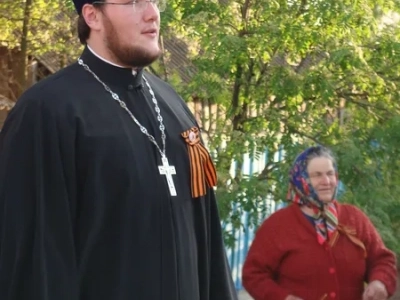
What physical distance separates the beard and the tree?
3119 millimetres

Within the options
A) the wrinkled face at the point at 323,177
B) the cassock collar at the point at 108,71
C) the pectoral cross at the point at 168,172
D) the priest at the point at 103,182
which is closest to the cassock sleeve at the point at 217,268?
the priest at the point at 103,182

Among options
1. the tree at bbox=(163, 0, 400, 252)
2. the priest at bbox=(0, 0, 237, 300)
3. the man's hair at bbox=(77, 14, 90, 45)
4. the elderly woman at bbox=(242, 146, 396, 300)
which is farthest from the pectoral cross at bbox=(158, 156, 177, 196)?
the tree at bbox=(163, 0, 400, 252)

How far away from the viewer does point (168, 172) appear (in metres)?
2.55

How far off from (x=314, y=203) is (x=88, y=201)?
2437 millimetres

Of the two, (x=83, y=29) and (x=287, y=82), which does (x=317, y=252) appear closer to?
(x=287, y=82)

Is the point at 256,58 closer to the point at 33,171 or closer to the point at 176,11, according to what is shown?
the point at 176,11

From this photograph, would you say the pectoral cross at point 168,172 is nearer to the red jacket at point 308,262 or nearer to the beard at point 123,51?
the beard at point 123,51

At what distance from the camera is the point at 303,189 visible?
15.3 ft

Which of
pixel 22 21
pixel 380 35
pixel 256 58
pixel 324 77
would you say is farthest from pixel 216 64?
pixel 22 21

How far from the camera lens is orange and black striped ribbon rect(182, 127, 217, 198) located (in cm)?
265

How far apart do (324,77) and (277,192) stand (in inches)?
32.6

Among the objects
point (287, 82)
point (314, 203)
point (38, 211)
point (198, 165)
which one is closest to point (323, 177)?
point (314, 203)

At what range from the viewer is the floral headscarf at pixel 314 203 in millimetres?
4617

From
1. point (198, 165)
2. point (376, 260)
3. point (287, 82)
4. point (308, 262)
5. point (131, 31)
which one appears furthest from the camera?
point (287, 82)
